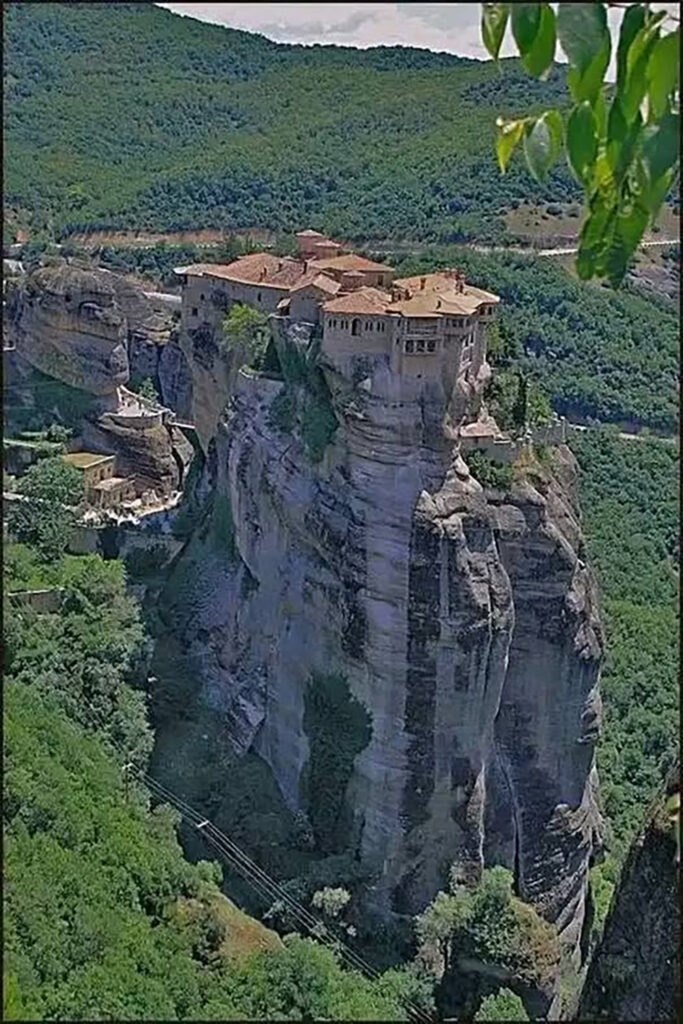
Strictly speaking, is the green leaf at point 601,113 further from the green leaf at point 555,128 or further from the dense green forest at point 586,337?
the dense green forest at point 586,337

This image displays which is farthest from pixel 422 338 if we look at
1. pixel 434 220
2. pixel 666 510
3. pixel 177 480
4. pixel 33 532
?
pixel 434 220

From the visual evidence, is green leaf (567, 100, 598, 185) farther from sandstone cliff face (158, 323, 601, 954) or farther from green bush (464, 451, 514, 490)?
green bush (464, 451, 514, 490)

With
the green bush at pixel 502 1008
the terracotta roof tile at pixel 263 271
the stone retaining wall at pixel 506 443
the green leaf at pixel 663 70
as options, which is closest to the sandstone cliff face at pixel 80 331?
the terracotta roof tile at pixel 263 271

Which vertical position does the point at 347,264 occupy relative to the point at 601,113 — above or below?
below

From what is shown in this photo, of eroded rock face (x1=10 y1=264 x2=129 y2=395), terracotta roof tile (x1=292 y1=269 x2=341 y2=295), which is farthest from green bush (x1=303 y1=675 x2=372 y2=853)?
eroded rock face (x1=10 y1=264 x2=129 y2=395)

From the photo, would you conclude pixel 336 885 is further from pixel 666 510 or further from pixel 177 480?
pixel 666 510

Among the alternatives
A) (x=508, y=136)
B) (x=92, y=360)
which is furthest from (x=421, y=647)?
(x=508, y=136)

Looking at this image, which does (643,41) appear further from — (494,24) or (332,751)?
(332,751)
